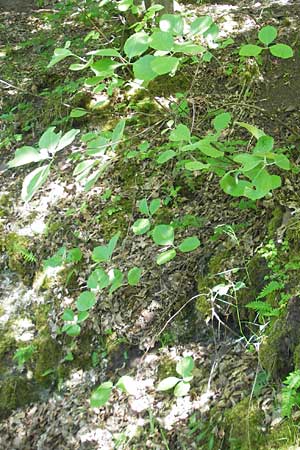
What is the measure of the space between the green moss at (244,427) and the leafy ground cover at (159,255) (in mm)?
13

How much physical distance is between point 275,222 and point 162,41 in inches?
76.3

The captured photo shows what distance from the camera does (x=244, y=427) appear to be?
2691mm

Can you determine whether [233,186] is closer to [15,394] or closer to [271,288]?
[271,288]

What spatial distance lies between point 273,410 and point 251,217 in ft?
5.37

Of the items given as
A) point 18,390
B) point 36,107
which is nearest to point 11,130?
point 36,107

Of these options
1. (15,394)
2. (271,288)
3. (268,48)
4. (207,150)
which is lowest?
(15,394)

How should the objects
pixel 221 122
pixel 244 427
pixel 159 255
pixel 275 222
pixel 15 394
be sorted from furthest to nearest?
pixel 15 394 → pixel 275 222 → pixel 159 255 → pixel 244 427 → pixel 221 122

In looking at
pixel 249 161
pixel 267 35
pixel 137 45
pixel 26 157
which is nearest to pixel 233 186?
pixel 249 161

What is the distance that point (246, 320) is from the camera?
3.38 m

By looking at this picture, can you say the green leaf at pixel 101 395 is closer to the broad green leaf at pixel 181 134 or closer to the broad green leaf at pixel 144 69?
the broad green leaf at pixel 181 134

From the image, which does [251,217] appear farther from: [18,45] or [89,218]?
[18,45]

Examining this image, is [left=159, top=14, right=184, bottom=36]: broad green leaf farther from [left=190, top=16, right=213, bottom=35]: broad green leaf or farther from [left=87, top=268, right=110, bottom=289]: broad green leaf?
[left=87, top=268, right=110, bottom=289]: broad green leaf

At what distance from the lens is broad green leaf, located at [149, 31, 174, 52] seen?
201cm

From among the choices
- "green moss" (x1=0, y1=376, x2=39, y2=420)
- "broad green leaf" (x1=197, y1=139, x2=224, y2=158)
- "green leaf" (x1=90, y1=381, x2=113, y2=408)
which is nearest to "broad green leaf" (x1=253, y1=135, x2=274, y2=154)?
"broad green leaf" (x1=197, y1=139, x2=224, y2=158)
